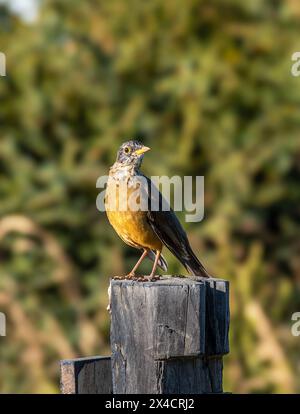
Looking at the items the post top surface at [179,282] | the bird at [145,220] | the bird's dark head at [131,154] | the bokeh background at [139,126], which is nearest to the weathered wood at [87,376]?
the post top surface at [179,282]

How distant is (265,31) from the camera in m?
11.7

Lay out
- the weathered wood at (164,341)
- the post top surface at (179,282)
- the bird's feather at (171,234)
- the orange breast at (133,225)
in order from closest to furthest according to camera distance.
Result: the weathered wood at (164,341) < the post top surface at (179,282) < the bird's feather at (171,234) < the orange breast at (133,225)

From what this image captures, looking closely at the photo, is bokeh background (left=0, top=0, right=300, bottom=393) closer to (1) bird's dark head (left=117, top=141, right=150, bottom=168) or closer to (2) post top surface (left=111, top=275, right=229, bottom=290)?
(1) bird's dark head (left=117, top=141, right=150, bottom=168)

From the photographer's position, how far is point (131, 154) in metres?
5.38

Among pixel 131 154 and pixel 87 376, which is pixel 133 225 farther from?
pixel 87 376

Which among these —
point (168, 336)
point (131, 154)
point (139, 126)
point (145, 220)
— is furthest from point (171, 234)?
point (139, 126)

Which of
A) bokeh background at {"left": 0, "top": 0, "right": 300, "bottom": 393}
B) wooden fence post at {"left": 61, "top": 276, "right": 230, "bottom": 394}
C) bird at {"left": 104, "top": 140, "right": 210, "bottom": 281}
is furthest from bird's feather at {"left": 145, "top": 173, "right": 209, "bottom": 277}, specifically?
bokeh background at {"left": 0, "top": 0, "right": 300, "bottom": 393}

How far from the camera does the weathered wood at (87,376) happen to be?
3887 millimetres

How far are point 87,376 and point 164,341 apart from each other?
1.58 ft

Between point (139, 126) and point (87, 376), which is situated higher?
point (139, 126)

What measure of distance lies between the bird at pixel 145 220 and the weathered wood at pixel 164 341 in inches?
41.6

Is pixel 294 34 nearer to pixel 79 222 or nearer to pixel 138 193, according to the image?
pixel 79 222

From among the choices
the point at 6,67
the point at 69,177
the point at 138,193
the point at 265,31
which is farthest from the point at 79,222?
the point at 138,193

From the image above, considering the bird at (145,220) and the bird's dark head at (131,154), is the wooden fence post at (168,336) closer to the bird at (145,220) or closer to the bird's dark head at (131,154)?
the bird at (145,220)
